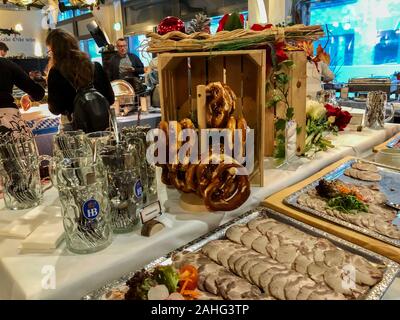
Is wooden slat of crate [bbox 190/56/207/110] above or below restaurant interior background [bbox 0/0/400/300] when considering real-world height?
above

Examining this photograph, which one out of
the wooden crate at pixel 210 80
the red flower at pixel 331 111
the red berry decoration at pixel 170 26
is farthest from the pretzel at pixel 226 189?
the red flower at pixel 331 111

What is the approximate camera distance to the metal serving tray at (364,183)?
2.89 feet

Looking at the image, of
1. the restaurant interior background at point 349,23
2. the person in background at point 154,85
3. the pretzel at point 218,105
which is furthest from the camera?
the restaurant interior background at point 349,23

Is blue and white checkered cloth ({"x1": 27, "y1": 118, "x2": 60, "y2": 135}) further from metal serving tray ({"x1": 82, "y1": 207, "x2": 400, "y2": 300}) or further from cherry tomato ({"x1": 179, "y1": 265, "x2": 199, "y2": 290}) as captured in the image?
cherry tomato ({"x1": 179, "y1": 265, "x2": 199, "y2": 290})

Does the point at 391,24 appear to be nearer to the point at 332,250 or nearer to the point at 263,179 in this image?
the point at 263,179

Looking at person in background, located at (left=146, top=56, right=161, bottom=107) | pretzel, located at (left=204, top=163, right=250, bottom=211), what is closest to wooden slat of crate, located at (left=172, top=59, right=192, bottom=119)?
pretzel, located at (left=204, top=163, right=250, bottom=211)

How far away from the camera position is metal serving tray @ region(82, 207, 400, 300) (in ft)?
2.25

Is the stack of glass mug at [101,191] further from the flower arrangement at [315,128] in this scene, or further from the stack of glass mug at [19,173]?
the flower arrangement at [315,128]

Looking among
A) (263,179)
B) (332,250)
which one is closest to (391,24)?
(263,179)

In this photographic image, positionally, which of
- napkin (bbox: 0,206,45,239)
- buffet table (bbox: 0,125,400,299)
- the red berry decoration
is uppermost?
the red berry decoration

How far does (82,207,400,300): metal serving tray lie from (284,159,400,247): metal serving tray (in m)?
0.07

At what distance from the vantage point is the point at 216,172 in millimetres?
888

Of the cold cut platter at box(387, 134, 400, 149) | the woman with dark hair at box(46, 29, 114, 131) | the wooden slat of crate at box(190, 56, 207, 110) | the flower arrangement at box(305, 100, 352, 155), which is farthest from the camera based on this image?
the woman with dark hair at box(46, 29, 114, 131)

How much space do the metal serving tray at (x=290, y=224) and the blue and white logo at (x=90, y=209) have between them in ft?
0.50
